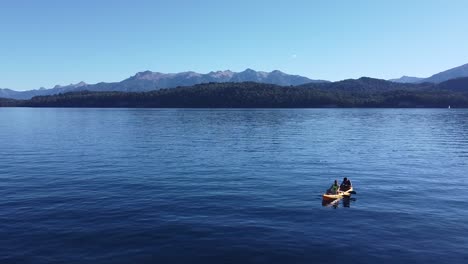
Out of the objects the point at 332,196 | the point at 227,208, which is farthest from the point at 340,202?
A: the point at 227,208

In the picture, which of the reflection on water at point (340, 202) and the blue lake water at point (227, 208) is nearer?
the blue lake water at point (227, 208)

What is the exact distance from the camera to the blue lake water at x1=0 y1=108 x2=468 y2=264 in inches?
995

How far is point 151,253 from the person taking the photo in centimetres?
2456

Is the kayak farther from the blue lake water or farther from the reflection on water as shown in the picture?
the blue lake water

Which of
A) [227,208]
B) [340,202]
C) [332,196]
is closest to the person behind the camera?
[227,208]

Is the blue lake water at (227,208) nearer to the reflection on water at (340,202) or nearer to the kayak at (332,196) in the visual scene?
the reflection on water at (340,202)

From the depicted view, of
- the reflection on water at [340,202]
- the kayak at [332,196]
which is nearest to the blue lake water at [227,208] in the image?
the reflection on water at [340,202]

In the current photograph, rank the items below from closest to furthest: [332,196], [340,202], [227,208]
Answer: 1. [227,208]
2. [332,196]
3. [340,202]

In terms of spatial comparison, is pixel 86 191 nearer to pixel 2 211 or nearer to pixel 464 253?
pixel 2 211

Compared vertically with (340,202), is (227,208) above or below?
above

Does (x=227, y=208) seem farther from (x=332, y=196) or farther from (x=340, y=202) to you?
(x=340, y=202)

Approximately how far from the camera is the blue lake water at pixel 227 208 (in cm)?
2527

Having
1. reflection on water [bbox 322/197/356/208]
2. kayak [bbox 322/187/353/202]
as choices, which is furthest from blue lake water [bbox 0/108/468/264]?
kayak [bbox 322/187/353/202]

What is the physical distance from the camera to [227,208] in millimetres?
35094
